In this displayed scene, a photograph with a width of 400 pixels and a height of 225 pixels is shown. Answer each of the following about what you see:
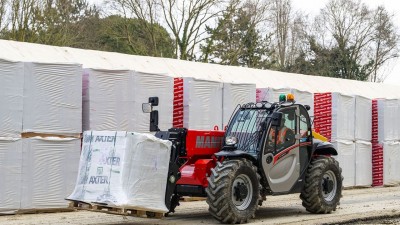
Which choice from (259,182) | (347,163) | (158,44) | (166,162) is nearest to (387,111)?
(347,163)

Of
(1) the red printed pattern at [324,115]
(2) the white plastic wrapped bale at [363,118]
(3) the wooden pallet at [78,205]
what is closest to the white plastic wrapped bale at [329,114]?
(1) the red printed pattern at [324,115]

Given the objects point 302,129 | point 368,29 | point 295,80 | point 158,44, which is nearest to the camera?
point 302,129

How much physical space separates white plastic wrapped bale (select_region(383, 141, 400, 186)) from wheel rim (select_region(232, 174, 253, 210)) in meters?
11.1

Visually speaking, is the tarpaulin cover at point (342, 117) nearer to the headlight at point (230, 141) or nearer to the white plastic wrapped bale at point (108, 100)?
the white plastic wrapped bale at point (108, 100)

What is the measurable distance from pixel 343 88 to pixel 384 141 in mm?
5122

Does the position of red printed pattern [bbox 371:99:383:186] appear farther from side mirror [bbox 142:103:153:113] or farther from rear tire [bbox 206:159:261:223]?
side mirror [bbox 142:103:153:113]

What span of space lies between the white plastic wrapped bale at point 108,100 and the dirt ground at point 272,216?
6.25 feet

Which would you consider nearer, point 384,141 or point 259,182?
point 259,182

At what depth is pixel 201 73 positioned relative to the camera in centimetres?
2064

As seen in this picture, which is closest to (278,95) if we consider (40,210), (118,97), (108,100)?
(118,97)

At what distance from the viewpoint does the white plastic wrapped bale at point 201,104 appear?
55.0 ft

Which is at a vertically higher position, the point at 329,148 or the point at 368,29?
the point at 368,29

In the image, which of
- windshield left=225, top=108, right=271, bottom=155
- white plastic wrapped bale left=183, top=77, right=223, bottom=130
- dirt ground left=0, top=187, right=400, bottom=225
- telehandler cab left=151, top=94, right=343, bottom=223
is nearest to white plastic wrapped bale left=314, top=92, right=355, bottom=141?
dirt ground left=0, top=187, right=400, bottom=225

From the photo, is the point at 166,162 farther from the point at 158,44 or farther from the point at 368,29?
the point at 368,29
